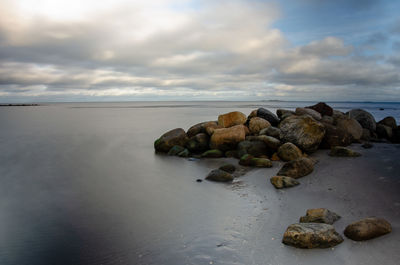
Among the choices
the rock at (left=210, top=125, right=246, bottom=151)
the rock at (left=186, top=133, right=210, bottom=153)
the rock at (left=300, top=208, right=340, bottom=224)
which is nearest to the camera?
the rock at (left=300, top=208, right=340, bottom=224)

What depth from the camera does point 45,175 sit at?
34.1 ft

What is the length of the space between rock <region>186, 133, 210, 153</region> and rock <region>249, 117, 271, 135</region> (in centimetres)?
218

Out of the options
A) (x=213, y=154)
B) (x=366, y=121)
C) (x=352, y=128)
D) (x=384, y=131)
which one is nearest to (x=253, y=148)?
(x=213, y=154)

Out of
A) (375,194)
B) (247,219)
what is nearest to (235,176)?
(247,219)

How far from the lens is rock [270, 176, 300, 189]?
25.5 ft

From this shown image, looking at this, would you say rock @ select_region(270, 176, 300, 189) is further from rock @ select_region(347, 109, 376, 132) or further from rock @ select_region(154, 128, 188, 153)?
rock @ select_region(347, 109, 376, 132)

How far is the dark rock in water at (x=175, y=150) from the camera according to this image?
42.8ft

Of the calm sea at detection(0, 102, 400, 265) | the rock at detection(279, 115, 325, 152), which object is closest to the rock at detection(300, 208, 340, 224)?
the calm sea at detection(0, 102, 400, 265)

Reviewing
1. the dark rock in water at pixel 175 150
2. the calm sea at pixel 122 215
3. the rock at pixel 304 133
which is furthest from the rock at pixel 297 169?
the dark rock in water at pixel 175 150

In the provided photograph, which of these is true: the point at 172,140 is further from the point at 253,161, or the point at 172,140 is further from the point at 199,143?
the point at 253,161

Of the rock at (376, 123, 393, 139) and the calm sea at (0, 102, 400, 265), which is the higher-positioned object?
the rock at (376, 123, 393, 139)

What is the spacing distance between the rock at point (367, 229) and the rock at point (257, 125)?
8.35 metres

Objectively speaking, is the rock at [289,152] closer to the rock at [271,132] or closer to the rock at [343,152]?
the rock at [343,152]

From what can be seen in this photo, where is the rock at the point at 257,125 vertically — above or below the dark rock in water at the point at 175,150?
above
